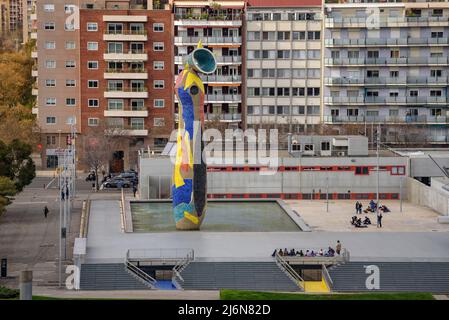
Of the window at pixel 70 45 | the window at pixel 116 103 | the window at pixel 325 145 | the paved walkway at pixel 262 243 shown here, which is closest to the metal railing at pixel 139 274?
the paved walkway at pixel 262 243

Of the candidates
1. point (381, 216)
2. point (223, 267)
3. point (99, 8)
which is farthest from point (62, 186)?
point (99, 8)

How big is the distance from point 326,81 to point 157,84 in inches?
703

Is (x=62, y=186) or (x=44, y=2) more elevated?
(x=44, y=2)

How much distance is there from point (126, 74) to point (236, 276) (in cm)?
6150

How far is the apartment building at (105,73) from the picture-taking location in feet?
374

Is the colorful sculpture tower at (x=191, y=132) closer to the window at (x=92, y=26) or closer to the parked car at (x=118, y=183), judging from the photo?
the parked car at (x=118, y=183)

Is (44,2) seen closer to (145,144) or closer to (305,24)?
(145,144)

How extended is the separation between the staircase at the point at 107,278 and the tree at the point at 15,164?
83.2ft

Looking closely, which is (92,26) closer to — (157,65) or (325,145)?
(157,65)

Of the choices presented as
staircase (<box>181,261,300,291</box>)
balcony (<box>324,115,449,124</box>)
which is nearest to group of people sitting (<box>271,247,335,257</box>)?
staircase (<box>181,261,300,291</box>)

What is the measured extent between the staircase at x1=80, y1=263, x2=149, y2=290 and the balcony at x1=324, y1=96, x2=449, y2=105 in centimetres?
6251

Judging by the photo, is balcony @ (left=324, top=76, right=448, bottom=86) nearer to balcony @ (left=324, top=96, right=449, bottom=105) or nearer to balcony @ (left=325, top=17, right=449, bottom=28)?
balcony @ (left=324, top=96, right=449, bottom=105)

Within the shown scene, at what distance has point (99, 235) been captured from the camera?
6612 centimetres

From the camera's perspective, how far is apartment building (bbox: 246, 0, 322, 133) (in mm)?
115375
